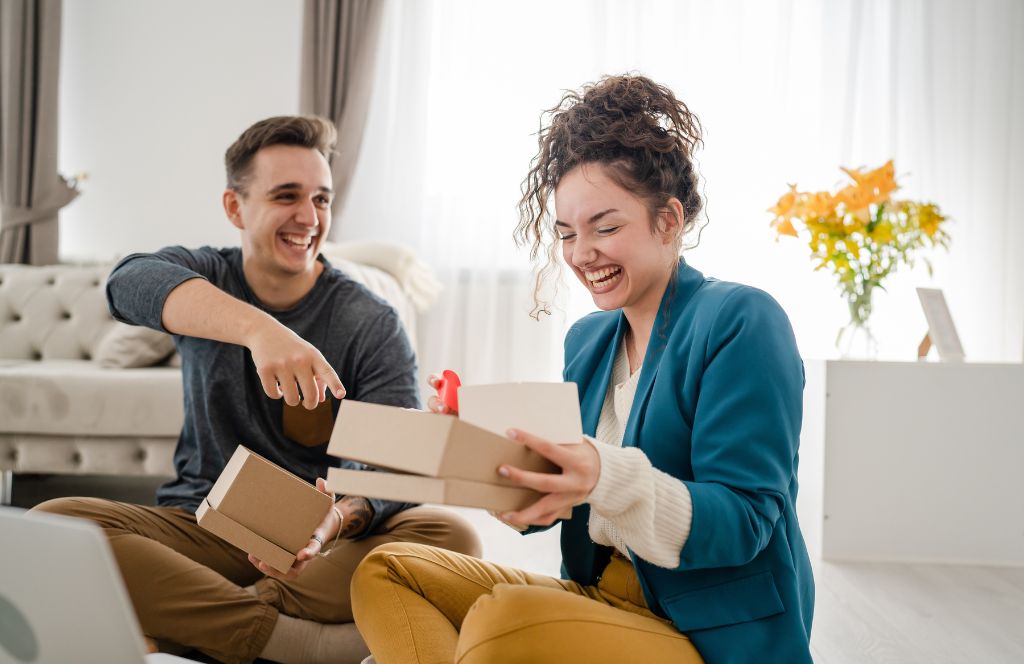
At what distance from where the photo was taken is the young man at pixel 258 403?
134 cm

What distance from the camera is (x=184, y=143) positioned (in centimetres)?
396

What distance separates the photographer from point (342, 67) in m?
3.74

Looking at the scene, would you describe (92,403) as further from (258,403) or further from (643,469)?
(643,469)

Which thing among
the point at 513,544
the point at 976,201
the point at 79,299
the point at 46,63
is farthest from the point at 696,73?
the point at 46,63

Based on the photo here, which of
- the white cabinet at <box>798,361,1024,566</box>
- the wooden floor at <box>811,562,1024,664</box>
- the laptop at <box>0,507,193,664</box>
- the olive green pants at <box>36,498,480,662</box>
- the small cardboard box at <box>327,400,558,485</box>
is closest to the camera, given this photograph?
the laptop at <box>0,507,193,664</box>

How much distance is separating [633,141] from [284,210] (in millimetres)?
826

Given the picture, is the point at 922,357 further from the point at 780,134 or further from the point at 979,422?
the point at 780,134

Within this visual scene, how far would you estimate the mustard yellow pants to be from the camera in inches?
35.1

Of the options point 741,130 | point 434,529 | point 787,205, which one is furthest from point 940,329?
point 434,529

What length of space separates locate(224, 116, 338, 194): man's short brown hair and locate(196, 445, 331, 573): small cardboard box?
77 cm

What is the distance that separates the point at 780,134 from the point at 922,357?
146cm

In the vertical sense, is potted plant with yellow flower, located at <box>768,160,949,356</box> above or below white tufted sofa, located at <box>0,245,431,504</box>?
above

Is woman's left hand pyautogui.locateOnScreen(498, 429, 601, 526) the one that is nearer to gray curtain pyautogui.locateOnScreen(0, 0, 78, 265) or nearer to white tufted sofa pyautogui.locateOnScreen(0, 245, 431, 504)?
white tufted sofa pyautogui.locateOnScreen(0, 245, 431, 504)

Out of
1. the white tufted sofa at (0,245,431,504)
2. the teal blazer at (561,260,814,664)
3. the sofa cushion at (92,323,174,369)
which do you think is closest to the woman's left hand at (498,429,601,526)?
the teal blazer at (561,260,814,664)
